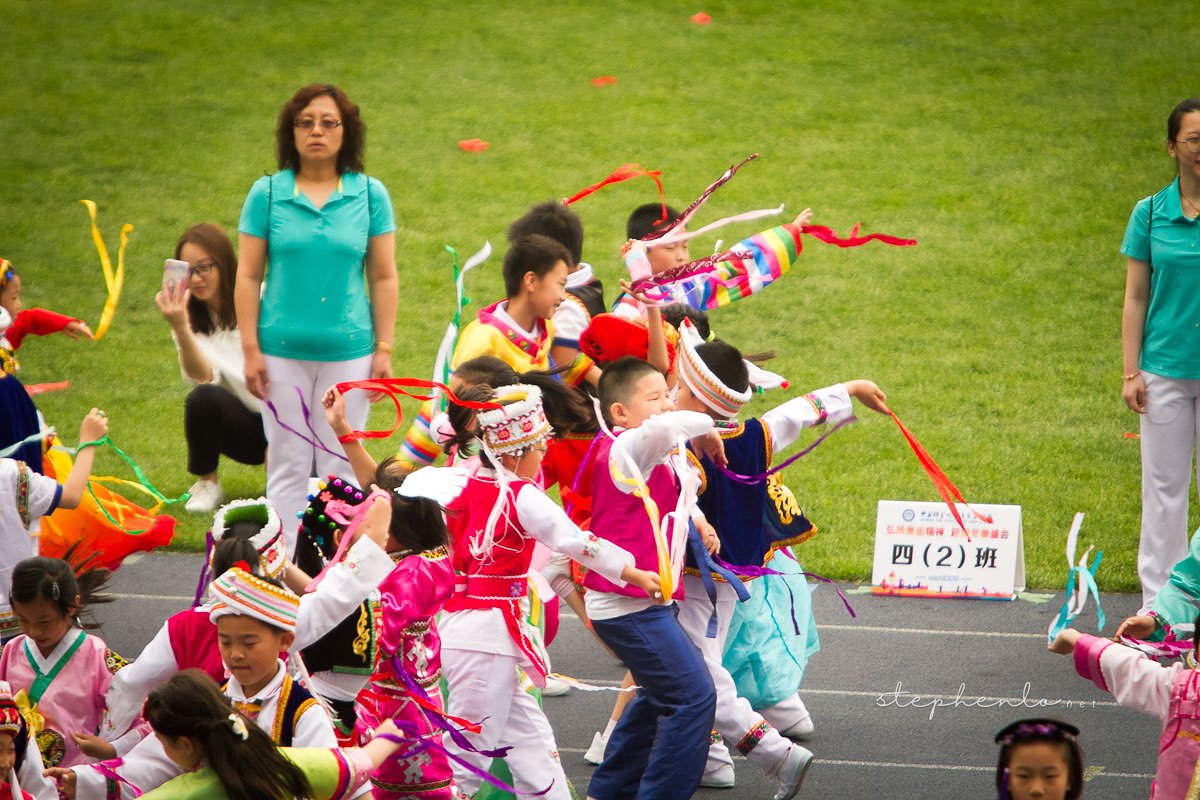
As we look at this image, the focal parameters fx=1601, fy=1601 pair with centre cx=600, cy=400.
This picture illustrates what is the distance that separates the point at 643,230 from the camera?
6.57 meters

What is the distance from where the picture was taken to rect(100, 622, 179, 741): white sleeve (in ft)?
12.8

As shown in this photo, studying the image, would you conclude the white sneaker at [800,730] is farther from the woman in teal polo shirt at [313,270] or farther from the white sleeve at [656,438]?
the woman in teal polo shirt at [313,270]

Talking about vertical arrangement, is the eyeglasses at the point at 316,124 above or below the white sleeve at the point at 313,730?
above

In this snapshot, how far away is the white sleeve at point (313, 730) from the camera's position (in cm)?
360

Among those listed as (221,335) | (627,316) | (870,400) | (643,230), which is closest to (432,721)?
(870,400)

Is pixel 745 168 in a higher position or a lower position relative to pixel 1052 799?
higher

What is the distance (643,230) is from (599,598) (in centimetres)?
245

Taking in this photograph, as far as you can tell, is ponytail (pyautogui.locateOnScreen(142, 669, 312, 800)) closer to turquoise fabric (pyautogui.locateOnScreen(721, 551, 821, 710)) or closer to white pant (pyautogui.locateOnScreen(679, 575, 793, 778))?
white pant (pyautogui.locateOnScreen(679, 575, 793, 778))

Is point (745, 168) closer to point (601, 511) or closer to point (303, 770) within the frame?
point (601, 511)

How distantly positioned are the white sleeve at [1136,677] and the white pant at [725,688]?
1.18 meters

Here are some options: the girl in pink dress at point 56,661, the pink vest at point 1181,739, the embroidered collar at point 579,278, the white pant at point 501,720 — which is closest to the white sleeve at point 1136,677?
the pink vest at point 1181,739

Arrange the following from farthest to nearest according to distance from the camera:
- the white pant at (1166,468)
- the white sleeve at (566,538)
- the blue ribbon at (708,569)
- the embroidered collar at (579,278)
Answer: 1. the embroidered collar at (579,278)
2. the white pant at (1166,468)
3. the blue ribbon at (708,569)
4. the white sleeve at (566,538)

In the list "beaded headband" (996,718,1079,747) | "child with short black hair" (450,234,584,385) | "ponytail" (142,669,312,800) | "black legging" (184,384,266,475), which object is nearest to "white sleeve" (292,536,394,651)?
"ponytail" (142,669,312,800)

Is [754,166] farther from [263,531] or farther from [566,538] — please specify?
[263,531]
